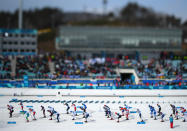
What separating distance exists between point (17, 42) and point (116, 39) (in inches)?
749

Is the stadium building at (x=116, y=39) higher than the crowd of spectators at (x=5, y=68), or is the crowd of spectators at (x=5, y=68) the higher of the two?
the stadium building at (x=116, y=39)

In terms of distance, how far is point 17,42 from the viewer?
4119cm

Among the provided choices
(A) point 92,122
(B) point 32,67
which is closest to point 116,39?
(B) point 32,67

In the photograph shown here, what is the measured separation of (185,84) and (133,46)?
1576cm

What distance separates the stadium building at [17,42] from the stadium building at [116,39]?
196 inches

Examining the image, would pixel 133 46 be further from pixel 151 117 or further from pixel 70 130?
pixel 70 130

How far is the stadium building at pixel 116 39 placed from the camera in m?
42.6

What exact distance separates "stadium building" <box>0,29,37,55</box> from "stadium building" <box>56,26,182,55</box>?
4.98 meters

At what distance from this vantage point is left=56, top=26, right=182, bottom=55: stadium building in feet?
140

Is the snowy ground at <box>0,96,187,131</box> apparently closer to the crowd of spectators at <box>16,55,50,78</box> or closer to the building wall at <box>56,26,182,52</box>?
the crowd of spectators at <box>16,55,50,78</box>

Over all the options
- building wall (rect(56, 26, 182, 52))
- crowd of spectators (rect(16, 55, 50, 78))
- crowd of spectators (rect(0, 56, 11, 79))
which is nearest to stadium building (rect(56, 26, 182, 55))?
building wall (rect(56, 26, 182, 52))

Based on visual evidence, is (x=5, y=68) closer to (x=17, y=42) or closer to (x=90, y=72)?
(x=17, y=42)

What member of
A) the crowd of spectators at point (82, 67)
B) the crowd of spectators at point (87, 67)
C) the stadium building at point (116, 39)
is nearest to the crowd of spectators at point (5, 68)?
the crowd of spectators at point (87, 67)

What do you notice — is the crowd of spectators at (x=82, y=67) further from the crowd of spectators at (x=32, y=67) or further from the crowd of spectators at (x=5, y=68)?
the crowd of spectators at (x=5, y=68)
